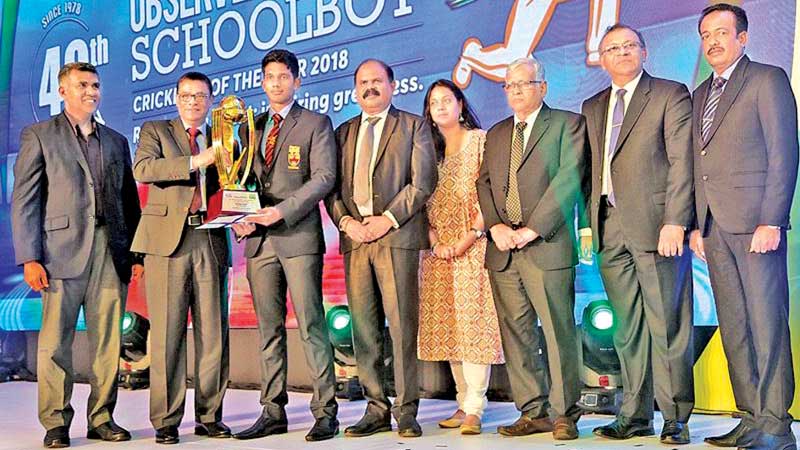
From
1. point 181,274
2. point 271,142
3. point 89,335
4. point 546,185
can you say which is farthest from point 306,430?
point 546,185

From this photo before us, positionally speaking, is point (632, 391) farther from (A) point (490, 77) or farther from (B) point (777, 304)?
(A) point (490, 77)

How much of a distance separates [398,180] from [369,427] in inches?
38.0

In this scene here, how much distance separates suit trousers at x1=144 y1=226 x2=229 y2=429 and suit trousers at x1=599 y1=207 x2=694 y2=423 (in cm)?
149

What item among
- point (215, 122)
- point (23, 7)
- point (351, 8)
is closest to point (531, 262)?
point (215, 122)

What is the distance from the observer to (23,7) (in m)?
7.14

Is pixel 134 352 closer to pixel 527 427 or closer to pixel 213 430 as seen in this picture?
pixel 213 430

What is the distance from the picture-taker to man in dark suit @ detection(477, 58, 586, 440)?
3520 millimetres

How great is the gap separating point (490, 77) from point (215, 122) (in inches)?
67.6

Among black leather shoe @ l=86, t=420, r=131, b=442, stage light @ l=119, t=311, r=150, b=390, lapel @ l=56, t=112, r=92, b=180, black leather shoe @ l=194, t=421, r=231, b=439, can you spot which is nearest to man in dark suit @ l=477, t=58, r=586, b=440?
black leather shoe @ l=194, t=421, r=231, b=439

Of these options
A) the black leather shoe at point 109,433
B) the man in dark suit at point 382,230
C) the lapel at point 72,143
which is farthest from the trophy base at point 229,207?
the black leather shoe at point 109,433

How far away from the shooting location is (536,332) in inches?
144

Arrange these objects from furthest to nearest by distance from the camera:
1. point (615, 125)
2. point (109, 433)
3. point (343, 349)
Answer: point (343, 349) → point (109, 433) → point (615, 125)

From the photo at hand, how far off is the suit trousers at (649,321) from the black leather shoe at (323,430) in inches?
43.0

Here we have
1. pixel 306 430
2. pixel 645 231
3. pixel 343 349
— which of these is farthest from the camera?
pixel 343 349
